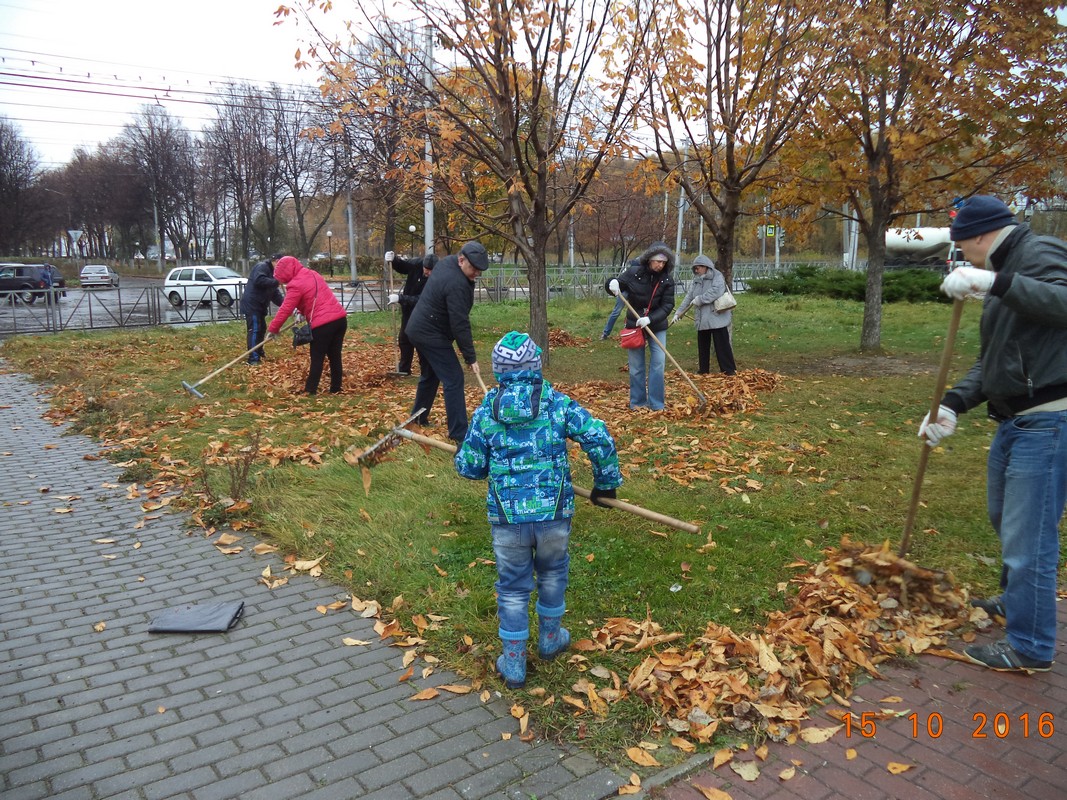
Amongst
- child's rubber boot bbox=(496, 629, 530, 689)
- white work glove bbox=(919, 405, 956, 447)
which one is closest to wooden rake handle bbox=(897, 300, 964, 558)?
white work glove bbox=(919, 405, 956, 447)

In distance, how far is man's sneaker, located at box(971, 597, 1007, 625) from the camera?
166 inches

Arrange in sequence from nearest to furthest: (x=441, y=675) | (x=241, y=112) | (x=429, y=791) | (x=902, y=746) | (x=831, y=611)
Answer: (x=429, y=791)
(x=902, y=746)
(x=441, y=675)
(x=831, y=611)
(x=241, y=112)

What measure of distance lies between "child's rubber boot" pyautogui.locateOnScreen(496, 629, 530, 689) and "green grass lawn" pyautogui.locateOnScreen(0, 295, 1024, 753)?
8 cm

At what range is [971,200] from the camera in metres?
3.71

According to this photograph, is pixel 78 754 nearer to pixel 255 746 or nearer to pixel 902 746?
pixel 255 746

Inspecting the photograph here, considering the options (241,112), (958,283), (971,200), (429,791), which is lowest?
(429,791)

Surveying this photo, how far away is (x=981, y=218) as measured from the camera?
143 inches

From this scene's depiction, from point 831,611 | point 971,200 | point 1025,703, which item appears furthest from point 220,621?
point 971,200

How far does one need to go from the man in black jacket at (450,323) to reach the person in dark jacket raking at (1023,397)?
4.13 m

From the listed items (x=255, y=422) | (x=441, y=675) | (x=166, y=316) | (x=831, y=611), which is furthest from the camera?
(x=166, y=316)

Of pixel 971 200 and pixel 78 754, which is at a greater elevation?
pixel 971 200

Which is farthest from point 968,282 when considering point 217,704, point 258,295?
point 258,295

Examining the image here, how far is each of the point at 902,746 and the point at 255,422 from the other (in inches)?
295
